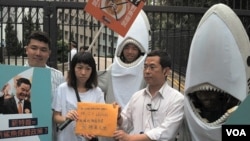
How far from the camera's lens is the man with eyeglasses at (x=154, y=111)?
10.6 ft

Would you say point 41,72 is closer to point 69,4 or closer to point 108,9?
point 108,9

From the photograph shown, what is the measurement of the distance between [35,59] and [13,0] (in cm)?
271

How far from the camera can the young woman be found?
3559mm

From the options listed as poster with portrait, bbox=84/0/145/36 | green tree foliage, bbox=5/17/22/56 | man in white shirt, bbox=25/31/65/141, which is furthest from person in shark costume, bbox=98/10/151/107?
green tree foliage, bbox=5/17/22/56

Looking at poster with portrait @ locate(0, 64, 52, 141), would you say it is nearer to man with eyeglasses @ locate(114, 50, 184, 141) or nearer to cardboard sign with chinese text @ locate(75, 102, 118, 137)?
cardboard sign with chinese text @ locate(75, 102, 118, 137)

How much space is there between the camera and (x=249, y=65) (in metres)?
3.26

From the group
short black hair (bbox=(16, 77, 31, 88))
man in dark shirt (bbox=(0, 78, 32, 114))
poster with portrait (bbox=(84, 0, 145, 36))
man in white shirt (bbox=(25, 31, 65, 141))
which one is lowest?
man in dark shirt (bbox=(0, 78, 32, 114))

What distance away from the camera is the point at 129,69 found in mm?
4391

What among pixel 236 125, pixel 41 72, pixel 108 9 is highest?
pixel 108 9

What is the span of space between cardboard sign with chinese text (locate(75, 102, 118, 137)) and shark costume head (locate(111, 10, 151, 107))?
1122 millimetres

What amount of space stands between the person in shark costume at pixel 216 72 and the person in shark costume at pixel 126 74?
1115 mm

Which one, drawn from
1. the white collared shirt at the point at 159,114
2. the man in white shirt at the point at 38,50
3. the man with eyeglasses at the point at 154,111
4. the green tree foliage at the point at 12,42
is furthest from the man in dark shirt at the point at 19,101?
the green tree foliage at the point at 12,42

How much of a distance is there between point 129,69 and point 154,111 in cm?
113

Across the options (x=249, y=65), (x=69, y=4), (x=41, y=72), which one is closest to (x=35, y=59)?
(x=41, y=72)
